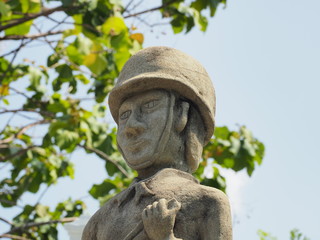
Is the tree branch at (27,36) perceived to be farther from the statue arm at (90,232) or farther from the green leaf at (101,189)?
the statue arm at (90,232)

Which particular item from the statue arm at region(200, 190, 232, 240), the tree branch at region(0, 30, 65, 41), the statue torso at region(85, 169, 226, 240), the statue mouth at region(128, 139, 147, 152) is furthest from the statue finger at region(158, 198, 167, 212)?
the tree branch at region(0, 30, 65, 41)

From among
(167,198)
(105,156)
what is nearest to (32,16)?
(105,156)

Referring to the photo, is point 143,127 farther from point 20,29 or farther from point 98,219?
point 20,29

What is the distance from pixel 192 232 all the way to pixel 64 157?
6292 millimetres

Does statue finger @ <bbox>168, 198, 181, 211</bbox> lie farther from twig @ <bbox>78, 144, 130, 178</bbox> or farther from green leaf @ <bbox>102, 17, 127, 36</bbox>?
twig @ <bbox>78, 144, 130, 178</bbox>

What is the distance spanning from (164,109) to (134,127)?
0.83 feet

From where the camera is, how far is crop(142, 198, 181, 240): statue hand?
4.34 m

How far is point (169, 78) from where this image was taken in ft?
16.3

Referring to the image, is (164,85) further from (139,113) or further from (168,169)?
(168,169)

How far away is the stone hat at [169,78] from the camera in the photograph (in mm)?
5008

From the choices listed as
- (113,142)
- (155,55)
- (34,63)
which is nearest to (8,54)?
(34,63)

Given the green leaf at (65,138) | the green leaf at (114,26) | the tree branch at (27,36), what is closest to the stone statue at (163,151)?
the green leaf at (114,26)

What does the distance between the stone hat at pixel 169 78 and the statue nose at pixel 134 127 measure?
24 cm

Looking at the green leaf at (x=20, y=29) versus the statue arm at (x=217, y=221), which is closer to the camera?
the statue arm at (x=217, y=221)
